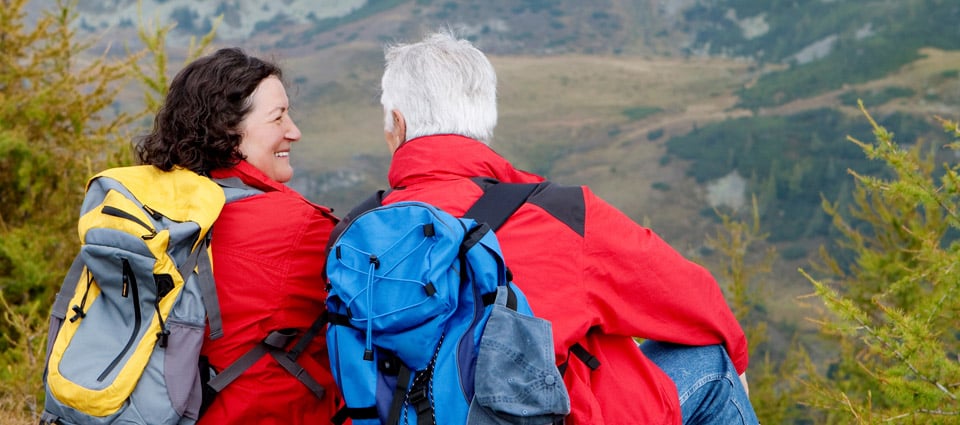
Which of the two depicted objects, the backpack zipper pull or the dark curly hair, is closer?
the backpack zipper pull

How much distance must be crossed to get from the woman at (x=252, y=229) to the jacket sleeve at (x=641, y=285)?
71 cm

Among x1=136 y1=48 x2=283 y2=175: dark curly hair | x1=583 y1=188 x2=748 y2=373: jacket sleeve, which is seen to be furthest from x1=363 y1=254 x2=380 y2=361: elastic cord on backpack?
x1=136 y1=48 x2=283 y2=175: dark curly hair

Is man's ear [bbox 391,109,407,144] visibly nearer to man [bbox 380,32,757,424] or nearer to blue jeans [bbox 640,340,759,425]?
man [bbox 380,32,757,424]

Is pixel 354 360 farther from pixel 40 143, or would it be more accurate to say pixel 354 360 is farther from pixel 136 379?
pixel 40 143

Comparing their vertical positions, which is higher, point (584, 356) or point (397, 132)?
point (397, 132)

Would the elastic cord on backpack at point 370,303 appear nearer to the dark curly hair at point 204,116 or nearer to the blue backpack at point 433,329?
the blue backpack at point 433,329

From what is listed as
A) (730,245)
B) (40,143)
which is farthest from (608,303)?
(730,245)

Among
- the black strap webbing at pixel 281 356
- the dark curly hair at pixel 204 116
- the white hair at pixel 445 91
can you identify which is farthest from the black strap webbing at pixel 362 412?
the dark curly hair at pixel 204 116

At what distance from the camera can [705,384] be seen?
7.36 ft

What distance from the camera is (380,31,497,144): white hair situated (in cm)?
225

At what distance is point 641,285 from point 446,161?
0.53m

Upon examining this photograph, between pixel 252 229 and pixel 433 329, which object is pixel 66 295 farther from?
pixel 433 329

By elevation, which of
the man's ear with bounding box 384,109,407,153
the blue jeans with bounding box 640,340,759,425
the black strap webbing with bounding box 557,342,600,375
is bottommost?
the blue jeans with bounding box 640,340,759,425

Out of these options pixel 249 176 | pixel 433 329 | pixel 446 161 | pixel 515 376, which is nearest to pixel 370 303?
pixel 433 329
